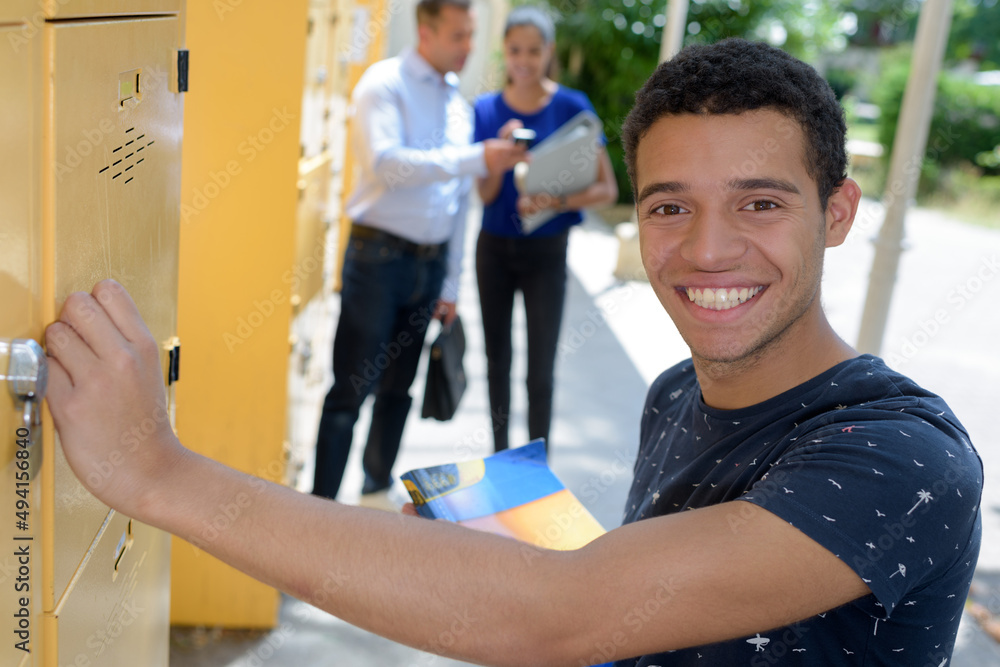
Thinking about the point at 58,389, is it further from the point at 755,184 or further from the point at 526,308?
the point at 526,308

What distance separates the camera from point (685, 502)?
139 cm

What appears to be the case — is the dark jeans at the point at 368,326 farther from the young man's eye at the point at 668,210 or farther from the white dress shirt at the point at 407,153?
the young man's eye at the point at 668,210

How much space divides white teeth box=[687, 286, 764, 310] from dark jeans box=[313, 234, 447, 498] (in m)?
2.17

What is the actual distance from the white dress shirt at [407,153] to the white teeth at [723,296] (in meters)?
2.13

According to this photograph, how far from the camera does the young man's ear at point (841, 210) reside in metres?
1.45

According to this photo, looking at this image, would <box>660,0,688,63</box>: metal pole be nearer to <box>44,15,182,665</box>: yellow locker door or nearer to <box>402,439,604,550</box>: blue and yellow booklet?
<box>402,439,604,550</box>: blue and yellow booklet

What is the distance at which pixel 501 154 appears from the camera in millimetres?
3596

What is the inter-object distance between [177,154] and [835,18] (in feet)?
42.0

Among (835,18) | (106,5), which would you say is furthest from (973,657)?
(835,18)

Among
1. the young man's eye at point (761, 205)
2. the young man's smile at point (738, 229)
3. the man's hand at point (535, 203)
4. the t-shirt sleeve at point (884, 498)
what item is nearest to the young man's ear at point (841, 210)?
the young man's smile at point (738, 229)

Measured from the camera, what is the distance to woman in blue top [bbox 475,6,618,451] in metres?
3.85

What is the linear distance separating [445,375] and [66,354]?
2871mm

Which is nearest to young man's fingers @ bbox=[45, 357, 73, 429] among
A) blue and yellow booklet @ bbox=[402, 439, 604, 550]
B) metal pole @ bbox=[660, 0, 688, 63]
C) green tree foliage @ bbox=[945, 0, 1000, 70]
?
blue and yellow booklet @ bbox=[402, 439, 604, 550]

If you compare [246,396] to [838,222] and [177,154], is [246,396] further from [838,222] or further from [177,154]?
[838,222]
